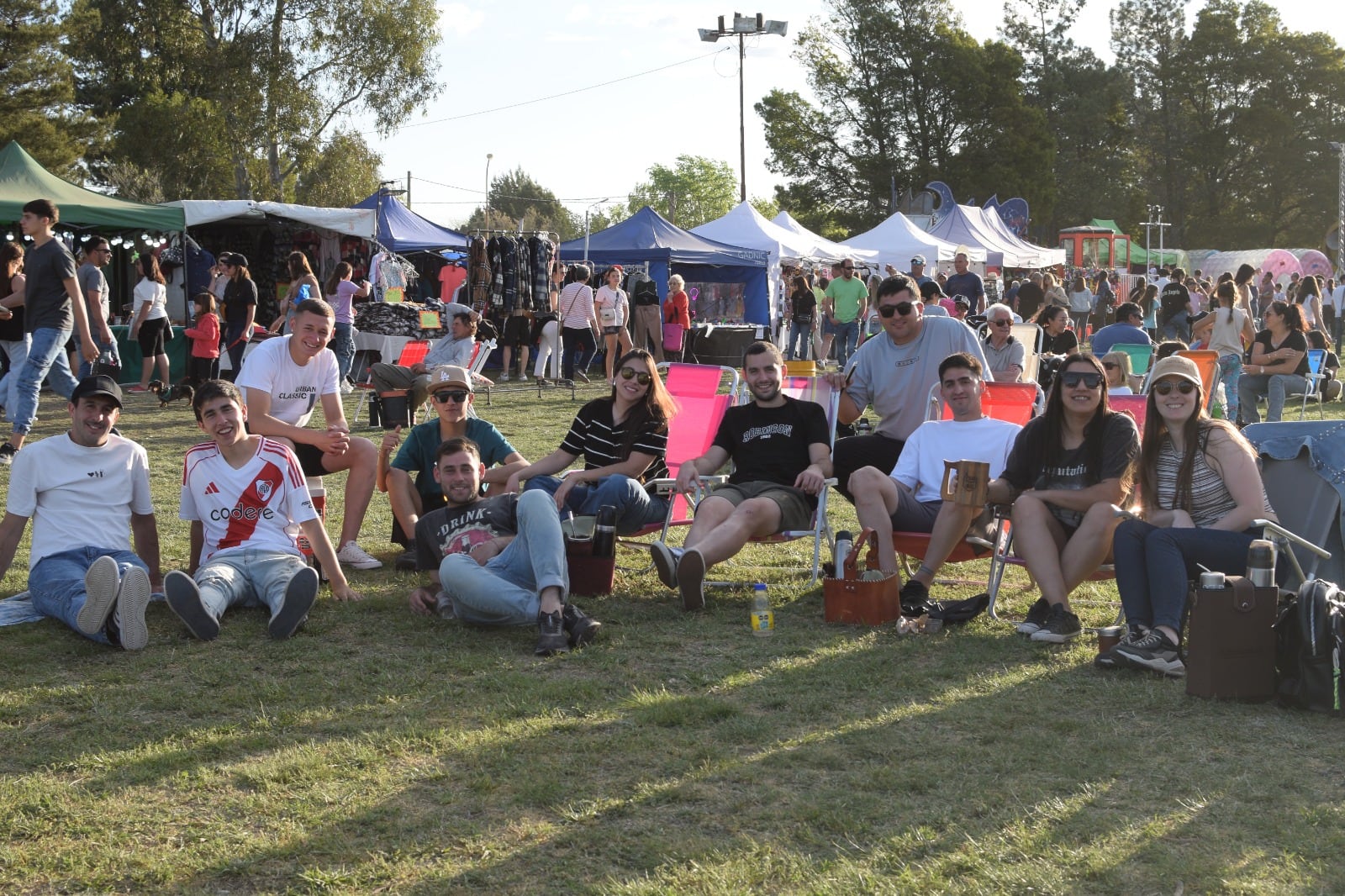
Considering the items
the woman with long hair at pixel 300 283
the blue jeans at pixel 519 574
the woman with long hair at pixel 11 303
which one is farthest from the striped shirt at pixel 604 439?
the woman with long hair at pixel 300 283

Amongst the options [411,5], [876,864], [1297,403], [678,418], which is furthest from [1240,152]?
[876,864]

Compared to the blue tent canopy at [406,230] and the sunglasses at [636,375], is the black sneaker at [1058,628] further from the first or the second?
the blue tent canopy at [406,230]

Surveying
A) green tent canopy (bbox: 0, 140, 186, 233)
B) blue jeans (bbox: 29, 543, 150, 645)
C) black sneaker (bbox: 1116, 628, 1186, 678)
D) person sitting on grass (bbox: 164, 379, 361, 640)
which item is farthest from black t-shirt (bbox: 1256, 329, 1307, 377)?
green tent canopy (bbox: 0, 140, 186, 233)

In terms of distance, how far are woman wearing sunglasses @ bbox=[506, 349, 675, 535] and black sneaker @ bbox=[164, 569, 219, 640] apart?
4.92 feet

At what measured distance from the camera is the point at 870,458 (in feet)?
20.4

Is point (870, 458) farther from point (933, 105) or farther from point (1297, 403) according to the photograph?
point (933, 105)

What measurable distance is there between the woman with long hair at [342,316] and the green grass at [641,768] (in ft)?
29.1

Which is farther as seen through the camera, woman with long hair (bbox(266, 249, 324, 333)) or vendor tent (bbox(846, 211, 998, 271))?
vendor tent (bbox(846, 211, 998, 271))

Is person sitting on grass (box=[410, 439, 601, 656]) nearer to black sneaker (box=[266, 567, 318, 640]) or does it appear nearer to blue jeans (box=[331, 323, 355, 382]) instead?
black sneaker (box=[266, 567, 318, 640])

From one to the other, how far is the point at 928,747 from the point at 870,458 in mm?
2634

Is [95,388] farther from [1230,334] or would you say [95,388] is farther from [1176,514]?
[1230,334]

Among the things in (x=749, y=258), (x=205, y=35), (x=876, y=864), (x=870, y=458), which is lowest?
(x=876, y=864)

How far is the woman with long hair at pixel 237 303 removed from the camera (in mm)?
13242

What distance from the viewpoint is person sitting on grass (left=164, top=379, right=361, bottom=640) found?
5.11m
